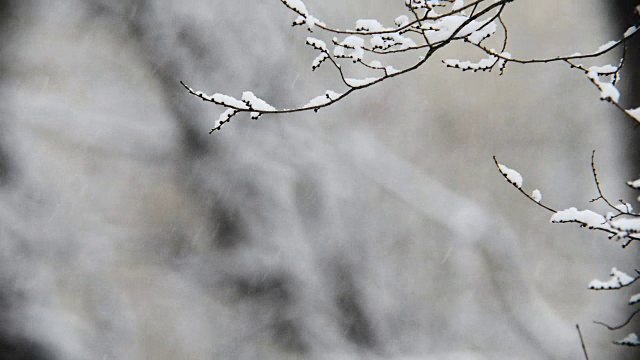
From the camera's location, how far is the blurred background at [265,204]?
5117mm

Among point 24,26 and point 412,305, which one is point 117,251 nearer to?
point 24,26

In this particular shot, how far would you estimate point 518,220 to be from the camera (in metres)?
6.47

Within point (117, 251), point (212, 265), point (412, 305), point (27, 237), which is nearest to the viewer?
point (27, 237)

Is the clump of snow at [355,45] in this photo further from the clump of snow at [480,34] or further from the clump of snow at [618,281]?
the clump of snow at [618,281]

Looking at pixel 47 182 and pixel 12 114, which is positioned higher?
pixel 12 114

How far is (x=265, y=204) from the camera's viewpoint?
5.89 meters

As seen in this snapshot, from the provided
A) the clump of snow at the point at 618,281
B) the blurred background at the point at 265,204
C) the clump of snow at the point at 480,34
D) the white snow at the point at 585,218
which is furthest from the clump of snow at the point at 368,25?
the blurred background at the point at 265,204

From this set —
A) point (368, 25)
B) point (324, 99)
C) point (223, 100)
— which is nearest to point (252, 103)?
point (223, 100)

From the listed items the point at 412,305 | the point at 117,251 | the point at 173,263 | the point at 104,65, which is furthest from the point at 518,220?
the point at 104,65

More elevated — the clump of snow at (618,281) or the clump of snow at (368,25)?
the clump of snow at (368,25)

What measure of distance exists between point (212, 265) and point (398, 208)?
256 centimetres

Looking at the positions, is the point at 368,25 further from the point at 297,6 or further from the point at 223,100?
the point at 223,100

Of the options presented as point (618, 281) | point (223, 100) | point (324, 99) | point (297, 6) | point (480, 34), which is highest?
point (480, 34)

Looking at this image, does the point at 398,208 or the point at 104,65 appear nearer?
the point at 104,65
